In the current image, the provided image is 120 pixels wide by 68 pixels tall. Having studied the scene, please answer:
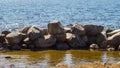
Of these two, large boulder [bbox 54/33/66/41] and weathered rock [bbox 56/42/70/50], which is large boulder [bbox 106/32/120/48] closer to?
weathered rock [bbox 56/42/70/50]

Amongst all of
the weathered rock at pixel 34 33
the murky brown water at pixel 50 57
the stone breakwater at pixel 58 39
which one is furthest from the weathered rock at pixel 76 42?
the weathered rock at pixel 34 33

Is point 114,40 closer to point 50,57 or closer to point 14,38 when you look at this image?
point 50,57

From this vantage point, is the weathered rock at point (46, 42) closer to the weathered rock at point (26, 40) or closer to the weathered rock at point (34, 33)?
the weathered rock at point (34, 33)

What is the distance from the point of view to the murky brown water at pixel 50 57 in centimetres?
2832

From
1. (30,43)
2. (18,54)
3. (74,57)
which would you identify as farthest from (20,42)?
(74,57)

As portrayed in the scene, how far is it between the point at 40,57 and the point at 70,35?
541 cm

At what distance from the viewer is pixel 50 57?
3116 cm

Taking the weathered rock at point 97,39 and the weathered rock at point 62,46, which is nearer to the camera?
the weathered rock at point 62,46

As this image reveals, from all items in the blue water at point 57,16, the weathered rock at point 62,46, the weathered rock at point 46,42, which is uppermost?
the weathered rock at point 46,42

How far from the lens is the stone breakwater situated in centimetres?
3484

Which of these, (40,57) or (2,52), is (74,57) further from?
(2,52)

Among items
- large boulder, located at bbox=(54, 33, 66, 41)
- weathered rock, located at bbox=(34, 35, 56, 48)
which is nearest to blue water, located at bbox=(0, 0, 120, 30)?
weathered rock, located at bbox=(34, 35, 56, 48)

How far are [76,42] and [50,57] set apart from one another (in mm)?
4896

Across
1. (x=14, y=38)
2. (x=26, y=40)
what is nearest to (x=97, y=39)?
(x=26, y=40)
